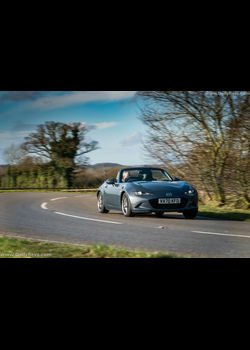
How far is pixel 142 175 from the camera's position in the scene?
10.4 meters

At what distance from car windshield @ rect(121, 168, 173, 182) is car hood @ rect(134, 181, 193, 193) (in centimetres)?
69

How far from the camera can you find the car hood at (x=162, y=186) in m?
9.17

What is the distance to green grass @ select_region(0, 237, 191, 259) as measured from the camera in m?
4.72

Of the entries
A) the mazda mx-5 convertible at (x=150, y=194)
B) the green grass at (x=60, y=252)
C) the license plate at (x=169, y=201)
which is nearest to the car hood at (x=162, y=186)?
the mazda mx-5 convertible at (x=150, y=194)

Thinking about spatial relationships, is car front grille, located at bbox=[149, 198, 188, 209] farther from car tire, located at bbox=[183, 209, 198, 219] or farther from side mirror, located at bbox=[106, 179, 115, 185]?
side mirror, located at bbox=[106, 179, 115, 185]

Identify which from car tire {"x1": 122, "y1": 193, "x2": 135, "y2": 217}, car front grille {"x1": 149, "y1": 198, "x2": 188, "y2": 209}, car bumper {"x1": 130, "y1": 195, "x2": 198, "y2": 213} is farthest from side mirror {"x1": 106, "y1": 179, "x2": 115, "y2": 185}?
car front grille {"x1": 149, "y1": 198, "x2": 188, "y2": 209}

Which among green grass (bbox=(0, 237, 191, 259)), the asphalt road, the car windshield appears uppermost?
the car windshield

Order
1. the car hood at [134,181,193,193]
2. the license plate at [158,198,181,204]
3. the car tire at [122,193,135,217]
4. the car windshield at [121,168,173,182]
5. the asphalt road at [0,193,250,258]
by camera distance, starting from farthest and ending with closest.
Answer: the car windshield at [121,168,173,182] → the car tire at [122,193,135,217] → the car hood at [134,181,193,193] → the license plate at [158,198,181,204] → the asphalt road at [0,193,250,258]

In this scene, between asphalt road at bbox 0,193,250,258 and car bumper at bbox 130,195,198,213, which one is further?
car bumper at bbox 130,195,198,213

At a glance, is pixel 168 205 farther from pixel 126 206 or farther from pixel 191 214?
pixel 126 206

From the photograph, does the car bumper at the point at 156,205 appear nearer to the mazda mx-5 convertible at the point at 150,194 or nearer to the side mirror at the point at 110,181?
the mazda mx-5 convertible at the point at 150,194
